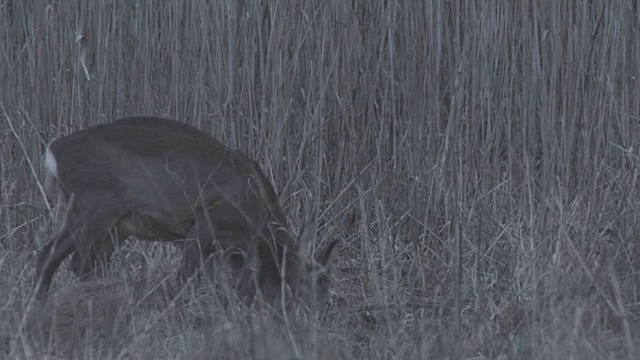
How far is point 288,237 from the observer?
505 centimetres

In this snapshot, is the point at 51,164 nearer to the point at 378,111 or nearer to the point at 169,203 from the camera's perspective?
the point at 169,203

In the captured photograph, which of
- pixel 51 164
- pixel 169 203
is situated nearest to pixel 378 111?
pixel 169 203

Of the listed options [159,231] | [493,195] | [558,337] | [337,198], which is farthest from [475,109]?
[558,337]

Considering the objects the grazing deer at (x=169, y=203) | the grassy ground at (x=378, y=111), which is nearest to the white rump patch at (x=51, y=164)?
the grazing deer at (x=169, y=203)

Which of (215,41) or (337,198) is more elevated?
(215,41)

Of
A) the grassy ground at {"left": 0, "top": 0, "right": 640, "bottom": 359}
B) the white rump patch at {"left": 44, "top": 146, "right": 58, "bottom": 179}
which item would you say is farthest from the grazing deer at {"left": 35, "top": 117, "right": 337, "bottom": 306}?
the grassy ground at {"left": 0, "top": 0, "right": 640, "bottom": 359}

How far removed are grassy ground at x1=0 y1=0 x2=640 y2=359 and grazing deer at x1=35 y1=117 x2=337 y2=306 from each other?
7.5 inches

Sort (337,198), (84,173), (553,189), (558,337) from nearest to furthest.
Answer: (558,337)
(84,173)
(553,189)
(337,198)

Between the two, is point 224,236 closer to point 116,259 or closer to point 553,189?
point 116,259

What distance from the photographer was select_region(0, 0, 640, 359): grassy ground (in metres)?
5.27

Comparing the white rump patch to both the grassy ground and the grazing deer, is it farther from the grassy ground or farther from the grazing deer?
the grassy ground

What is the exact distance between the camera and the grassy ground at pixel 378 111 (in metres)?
5.27

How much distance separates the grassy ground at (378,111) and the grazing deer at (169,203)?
0.62 feet

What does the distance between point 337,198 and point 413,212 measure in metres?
0.36
